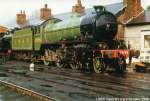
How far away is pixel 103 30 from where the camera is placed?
20.5 m

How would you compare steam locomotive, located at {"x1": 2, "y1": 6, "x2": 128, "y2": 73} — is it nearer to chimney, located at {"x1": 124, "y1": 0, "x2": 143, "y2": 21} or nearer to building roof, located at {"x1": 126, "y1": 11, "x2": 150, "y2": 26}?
building roof, located at {"x1": 126, "y1": 11, "x2": 150, "y2": 26}

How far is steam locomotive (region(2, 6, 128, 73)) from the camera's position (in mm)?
20234

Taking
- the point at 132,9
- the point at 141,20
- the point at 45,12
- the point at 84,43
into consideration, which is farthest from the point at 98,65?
the point at 45,12

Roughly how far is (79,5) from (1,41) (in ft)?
39.4

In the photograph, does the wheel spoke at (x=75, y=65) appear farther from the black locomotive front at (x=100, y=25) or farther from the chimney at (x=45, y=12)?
the chimney at (x=45, y=12)

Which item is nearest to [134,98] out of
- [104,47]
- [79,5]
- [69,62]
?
[104,47]

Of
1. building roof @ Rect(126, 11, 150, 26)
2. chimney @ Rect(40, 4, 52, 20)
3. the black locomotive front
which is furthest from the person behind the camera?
chimney @ Rect(40, 4, 52, 20)

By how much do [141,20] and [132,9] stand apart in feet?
10.6

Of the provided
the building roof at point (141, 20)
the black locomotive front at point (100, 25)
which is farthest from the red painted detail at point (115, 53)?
the building roof at point (141, 20)

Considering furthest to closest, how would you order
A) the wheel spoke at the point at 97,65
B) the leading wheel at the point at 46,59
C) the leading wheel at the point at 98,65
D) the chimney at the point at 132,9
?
the chimney at the point at 132,9 < the leading wheel at the point at 46,59 < the wheel spoke at the point at 97,65 < the leading wheel at the point at 98,65

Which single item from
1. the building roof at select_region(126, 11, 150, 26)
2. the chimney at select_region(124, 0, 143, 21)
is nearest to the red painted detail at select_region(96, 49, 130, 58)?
the building roof at select_region(126, 11, 150, 26)

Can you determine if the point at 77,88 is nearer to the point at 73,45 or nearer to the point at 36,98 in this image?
the point at 36,98

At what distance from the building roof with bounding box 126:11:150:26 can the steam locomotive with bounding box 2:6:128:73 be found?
24.0ft

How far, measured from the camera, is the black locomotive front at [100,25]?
2044 cm
